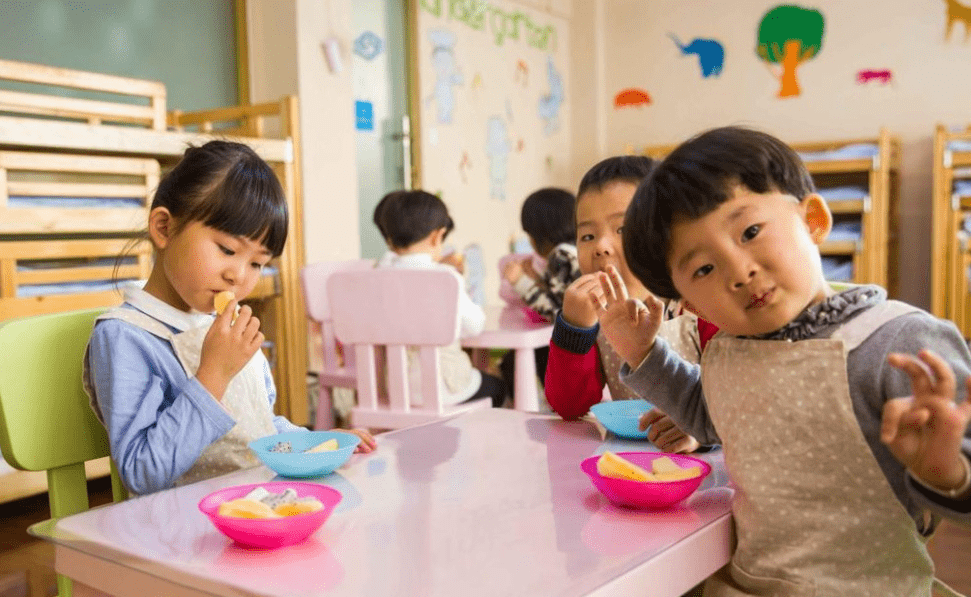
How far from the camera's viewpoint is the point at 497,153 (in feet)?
18.1

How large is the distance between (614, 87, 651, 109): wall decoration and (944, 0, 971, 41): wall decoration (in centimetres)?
187

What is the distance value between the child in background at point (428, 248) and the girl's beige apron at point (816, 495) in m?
1.76

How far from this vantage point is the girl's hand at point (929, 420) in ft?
2.13

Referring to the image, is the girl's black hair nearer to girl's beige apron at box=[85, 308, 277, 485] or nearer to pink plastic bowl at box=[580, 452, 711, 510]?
girl's beige apron at box=[85, 308, 277, 485]

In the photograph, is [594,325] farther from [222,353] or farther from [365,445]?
[222,353]

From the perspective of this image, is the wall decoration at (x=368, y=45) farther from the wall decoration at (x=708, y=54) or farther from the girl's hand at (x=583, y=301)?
the girl's hand at (x=583, y=301)

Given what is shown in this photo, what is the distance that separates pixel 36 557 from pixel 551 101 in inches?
182

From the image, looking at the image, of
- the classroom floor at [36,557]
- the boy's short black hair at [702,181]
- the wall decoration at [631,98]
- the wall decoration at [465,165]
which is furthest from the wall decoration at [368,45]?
the boy's short black hair at [702,181]

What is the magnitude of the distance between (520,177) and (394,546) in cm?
520

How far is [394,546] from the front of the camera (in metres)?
0.71

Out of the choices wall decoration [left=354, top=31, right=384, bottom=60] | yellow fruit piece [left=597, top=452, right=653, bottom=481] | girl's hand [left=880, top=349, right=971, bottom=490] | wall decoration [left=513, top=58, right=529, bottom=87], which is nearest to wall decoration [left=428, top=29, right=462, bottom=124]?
wall decoration [left=354, top=31, right=384, bottom=60]

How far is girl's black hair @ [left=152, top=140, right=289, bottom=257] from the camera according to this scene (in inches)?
48.4

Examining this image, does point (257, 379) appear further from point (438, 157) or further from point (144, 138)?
point (438, 157)

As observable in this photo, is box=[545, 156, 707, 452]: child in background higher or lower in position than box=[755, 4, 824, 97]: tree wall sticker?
lower
